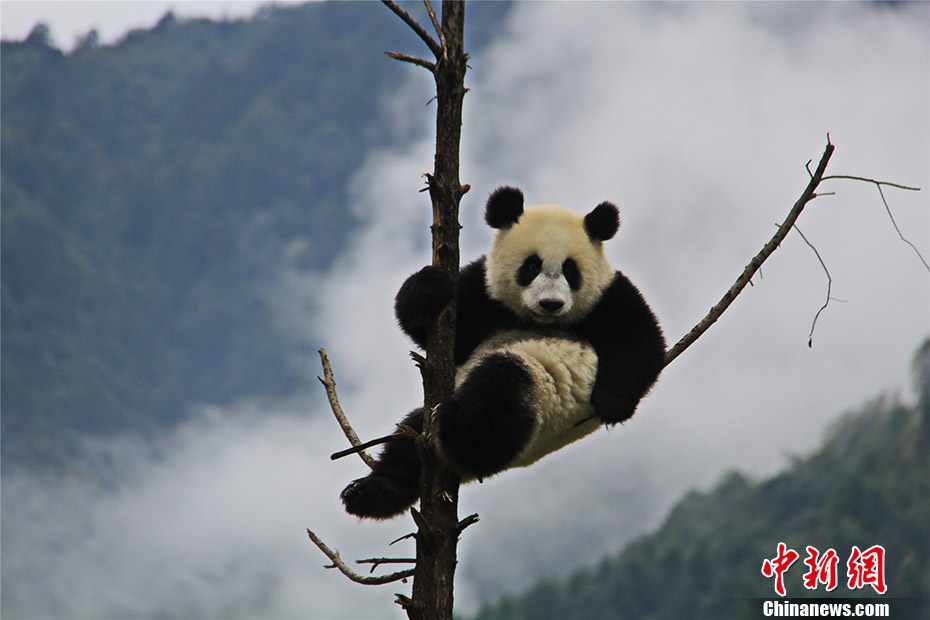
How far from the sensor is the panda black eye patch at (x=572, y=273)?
4809 mm

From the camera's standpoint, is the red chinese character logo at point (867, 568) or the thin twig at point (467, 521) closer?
the thin twig at point (467, 521)

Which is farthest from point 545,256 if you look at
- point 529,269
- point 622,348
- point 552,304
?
point 622,348

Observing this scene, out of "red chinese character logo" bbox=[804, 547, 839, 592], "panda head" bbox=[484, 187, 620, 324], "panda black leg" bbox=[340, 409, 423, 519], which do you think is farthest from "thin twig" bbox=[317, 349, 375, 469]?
"red chinese character logo" bbox=[804, 547, 839, 592]

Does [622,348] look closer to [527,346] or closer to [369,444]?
[527,346]

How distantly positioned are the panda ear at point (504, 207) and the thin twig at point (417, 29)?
4.12ft

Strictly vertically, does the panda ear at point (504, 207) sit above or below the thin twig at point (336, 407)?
above

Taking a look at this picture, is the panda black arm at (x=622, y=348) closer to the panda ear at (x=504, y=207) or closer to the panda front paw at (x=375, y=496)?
the panda ear at (x=504, y=207)

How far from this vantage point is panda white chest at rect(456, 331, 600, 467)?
4.42m

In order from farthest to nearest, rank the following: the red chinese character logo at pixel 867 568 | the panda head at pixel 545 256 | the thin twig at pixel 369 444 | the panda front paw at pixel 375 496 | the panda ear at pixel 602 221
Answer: the red chinese character logo at pixel 867 568 < the panda ear at pixel 602 221 < the panda head at pixel 545 256 < the panda front paw at pixel 375 496 < the thin twig at pixel 369 444

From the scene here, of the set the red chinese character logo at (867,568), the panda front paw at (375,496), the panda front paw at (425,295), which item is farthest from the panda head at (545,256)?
the red chinese character logo at (867,568)

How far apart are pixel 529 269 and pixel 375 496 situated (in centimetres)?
147

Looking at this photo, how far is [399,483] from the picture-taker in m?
4.59

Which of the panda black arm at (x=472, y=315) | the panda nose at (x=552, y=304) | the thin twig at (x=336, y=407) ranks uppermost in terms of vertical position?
the panda black arm at (x=472, y=315)

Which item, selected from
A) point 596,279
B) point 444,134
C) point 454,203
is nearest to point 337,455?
point 454,203
